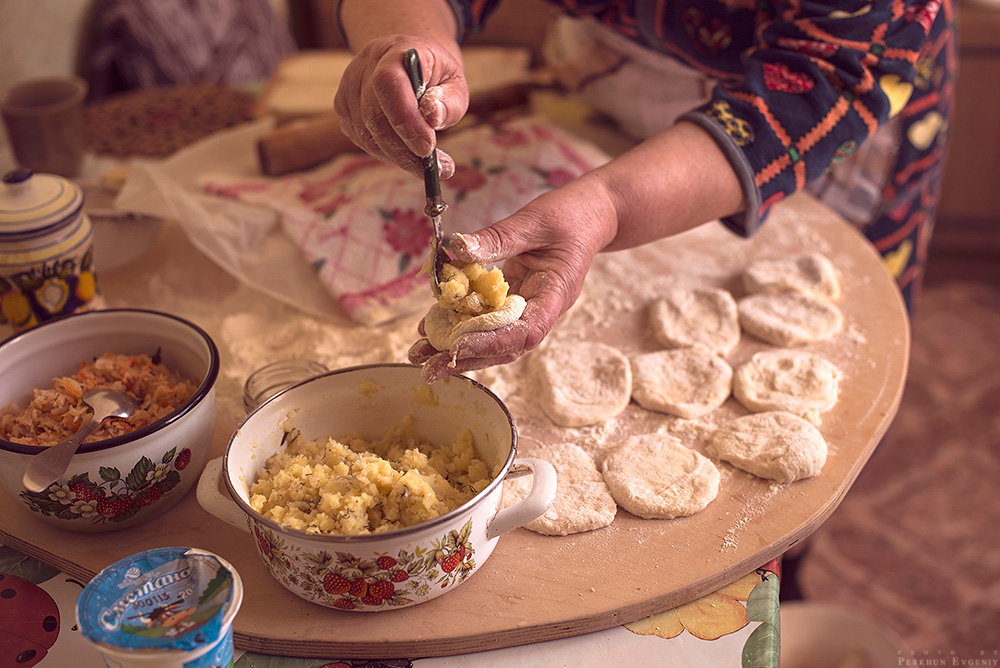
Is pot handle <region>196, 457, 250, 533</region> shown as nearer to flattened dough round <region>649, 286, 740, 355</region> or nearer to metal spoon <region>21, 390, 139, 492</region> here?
metal spoon <region>21, 390, 139, 492</region>

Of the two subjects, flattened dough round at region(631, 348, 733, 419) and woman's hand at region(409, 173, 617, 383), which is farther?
flattened dough round at region(631, 348, 733, 419)

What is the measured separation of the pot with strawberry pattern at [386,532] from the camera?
2.63ft

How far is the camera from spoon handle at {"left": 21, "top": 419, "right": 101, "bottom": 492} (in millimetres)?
852

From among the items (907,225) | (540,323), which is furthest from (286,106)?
(907,225)

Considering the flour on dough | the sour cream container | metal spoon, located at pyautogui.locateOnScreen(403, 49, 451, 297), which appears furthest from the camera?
the flour on dough

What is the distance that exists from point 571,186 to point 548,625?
590 millimetres

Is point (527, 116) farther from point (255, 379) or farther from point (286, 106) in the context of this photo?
point (255, 379)

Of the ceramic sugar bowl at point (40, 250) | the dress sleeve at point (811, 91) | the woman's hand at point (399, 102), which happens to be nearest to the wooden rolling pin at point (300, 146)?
the ceramic sugar bowl at point (40, 250)

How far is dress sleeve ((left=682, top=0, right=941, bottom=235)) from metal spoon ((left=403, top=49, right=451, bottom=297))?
0.46 m

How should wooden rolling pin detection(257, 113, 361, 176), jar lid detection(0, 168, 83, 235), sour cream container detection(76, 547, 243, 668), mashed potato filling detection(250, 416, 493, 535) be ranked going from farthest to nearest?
1. wooden rolling pin detection(257, 113, 361, 176)
2. jar lid detection(0, 168, 83, 235)
3. mashed potato filling detection(250, 416, 493, 535)
4. sour cream container detection(76, 547, 243, 668)

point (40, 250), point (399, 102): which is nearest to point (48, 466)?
point (40, 250)

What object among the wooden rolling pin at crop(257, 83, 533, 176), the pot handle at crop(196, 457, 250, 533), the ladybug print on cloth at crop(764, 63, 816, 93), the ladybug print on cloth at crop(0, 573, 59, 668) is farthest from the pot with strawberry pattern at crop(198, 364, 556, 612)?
the wooden rolling pin at crop(257, 83, 533, 176)

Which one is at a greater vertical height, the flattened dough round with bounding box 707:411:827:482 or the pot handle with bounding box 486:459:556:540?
the pot handle with bounding box 486:459:556:540

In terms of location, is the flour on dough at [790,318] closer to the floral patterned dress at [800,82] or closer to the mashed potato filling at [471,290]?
the floral patterned dress at [800,82]
